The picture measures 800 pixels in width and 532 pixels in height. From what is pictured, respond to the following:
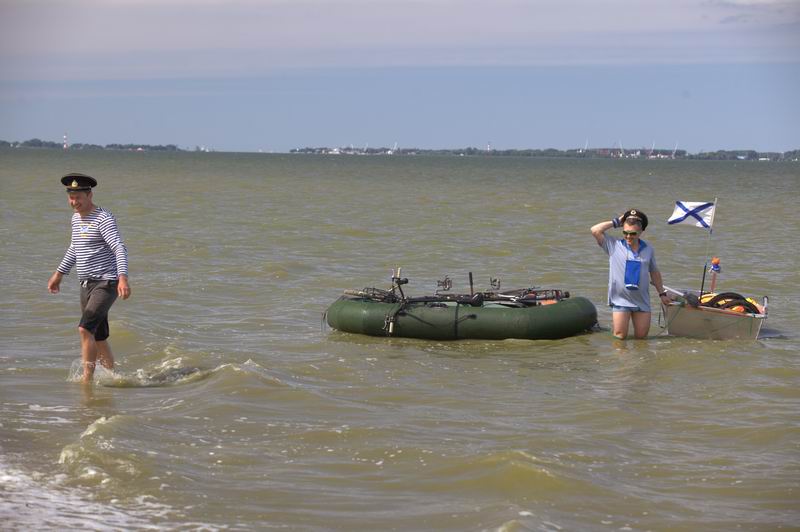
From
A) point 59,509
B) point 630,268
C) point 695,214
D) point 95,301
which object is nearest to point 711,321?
point 695,214

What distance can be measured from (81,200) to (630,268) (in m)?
5.93

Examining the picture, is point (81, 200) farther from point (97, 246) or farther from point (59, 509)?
point (59, 509)

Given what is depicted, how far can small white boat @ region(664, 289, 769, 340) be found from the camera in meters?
12.6

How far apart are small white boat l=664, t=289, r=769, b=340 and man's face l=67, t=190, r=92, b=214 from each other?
685 centimetres

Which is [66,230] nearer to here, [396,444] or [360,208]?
[360,208]

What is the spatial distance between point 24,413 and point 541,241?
1802 centimetres

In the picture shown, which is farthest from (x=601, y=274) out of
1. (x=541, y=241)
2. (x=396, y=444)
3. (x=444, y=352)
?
(x=396, y=444)

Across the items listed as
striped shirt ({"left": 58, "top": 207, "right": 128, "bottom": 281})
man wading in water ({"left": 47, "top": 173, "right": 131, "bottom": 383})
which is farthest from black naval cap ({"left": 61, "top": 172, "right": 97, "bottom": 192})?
striped shirt ({"left": 58, "top": 207, "right": 128, "bottom": 281})

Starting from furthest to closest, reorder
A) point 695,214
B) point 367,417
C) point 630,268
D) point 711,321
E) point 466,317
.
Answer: point 695,214
point 711,321
point 466,317
point 630,268
point 367,417

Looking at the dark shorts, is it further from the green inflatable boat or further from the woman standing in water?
the woman standing in water

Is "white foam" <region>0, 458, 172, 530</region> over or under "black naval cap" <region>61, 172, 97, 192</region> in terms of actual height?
under

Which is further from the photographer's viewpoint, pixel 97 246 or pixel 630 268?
pixel 630 268

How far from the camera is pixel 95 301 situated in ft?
30.2

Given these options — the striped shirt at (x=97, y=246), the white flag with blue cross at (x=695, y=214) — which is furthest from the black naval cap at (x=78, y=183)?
the white flag with blue cross at (x=695, y=214)
